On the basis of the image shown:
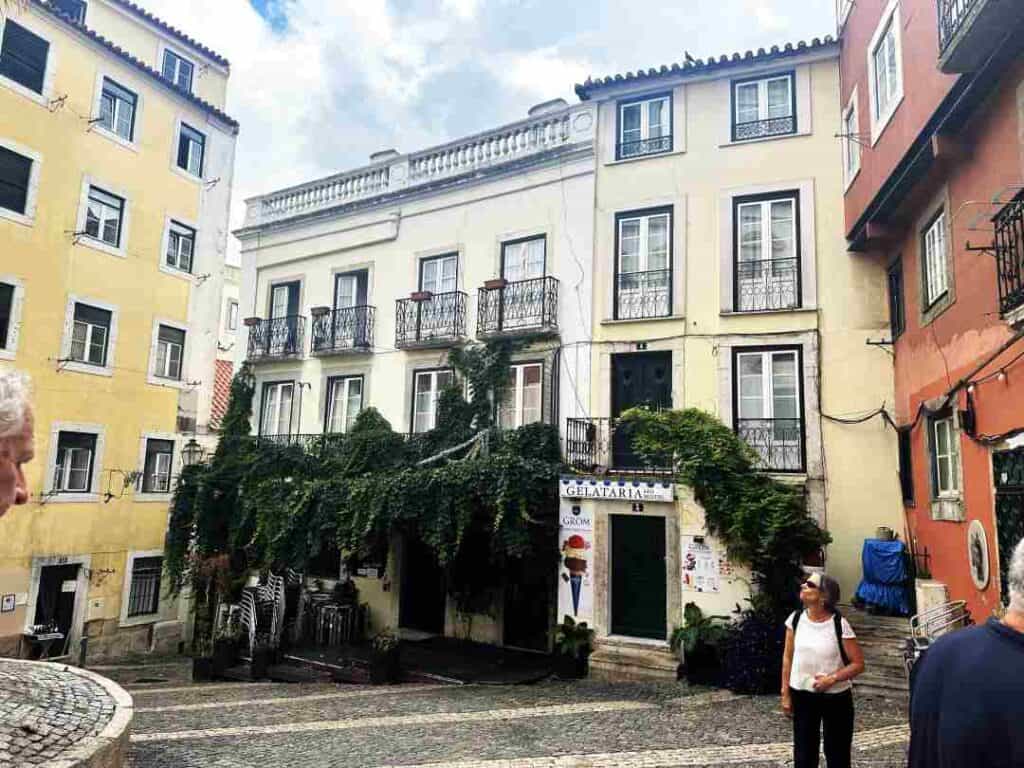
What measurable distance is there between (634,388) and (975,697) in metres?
11.7

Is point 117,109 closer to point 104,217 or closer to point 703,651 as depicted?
point 104,217

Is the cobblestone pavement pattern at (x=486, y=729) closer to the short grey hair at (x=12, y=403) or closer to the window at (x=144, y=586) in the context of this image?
the short grey hair at (x=12, y=403)

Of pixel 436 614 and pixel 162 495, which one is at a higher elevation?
pixel 162 495

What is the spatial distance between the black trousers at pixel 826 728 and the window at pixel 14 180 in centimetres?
1889

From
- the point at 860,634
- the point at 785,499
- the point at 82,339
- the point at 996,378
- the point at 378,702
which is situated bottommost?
the point at 378,702

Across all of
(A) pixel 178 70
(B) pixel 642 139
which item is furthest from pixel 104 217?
(B) pixel 642 139

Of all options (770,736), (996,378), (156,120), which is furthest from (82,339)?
(996,378)

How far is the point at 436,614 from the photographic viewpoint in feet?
51.3

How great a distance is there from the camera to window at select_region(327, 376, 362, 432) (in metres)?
17.4

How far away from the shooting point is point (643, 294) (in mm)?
14102

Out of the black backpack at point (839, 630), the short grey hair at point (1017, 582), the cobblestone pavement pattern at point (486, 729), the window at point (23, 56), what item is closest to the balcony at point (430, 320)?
the cobblestone pavement pattern at point (486, 729)

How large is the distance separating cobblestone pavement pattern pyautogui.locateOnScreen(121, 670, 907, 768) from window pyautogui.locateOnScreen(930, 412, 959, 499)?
123 inches

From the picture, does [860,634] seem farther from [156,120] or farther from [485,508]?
[156,120]

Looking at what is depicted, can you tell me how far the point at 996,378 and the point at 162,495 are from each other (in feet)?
63.8
